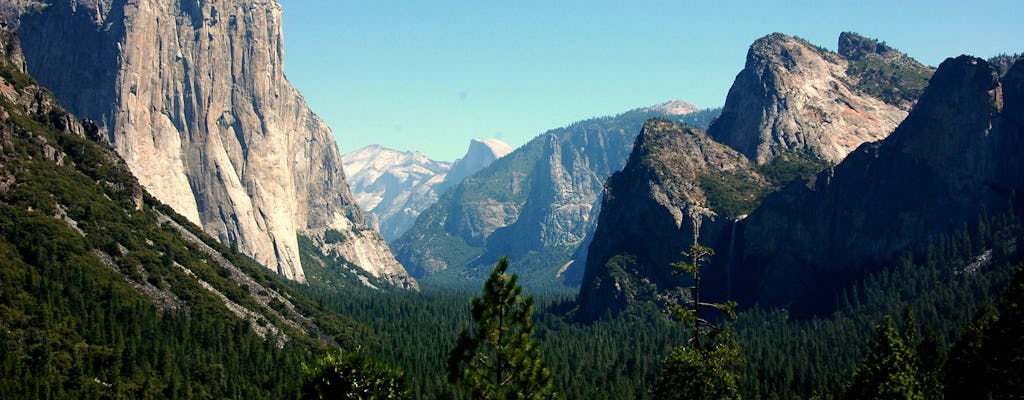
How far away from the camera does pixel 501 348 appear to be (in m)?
52.1

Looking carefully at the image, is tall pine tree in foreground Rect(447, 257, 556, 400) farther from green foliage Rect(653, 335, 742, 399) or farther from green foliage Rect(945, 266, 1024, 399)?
green foliage Rect(945, 266, 1024, 399)

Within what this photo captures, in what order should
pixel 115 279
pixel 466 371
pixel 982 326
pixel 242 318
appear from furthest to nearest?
pixel 242 318 → pixel 115 279 → pixel 982 326 → pixel 466 371

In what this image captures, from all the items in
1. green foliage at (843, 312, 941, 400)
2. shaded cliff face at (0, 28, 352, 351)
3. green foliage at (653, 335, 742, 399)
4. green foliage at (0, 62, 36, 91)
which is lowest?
green foliage at (843, 312, 941, 400)

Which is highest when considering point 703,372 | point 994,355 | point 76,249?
point 76,249

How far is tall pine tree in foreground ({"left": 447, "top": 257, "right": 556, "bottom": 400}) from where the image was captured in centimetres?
5200

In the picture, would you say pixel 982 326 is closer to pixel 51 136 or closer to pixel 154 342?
pixel 154 342

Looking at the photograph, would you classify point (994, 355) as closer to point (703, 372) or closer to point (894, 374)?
point (894, 374)

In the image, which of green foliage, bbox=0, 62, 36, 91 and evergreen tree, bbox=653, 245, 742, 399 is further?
green foliage, bbox=0, 62, 36, 91

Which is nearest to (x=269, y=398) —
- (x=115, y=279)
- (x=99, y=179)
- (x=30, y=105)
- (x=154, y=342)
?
(x=154, y=342)

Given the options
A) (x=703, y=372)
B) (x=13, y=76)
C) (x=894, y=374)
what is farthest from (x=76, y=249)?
(x=703, y=372)

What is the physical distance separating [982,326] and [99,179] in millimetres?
171645

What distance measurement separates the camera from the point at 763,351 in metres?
193

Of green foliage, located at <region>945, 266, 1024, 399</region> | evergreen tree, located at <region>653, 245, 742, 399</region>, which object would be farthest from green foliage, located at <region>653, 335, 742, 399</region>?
green foliage, located at <region>945, 266, 1024, 399</region>

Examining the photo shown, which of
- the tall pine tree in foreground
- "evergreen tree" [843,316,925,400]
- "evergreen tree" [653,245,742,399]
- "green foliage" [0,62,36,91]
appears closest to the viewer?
"evergreen tree" [653,245,742,399]
